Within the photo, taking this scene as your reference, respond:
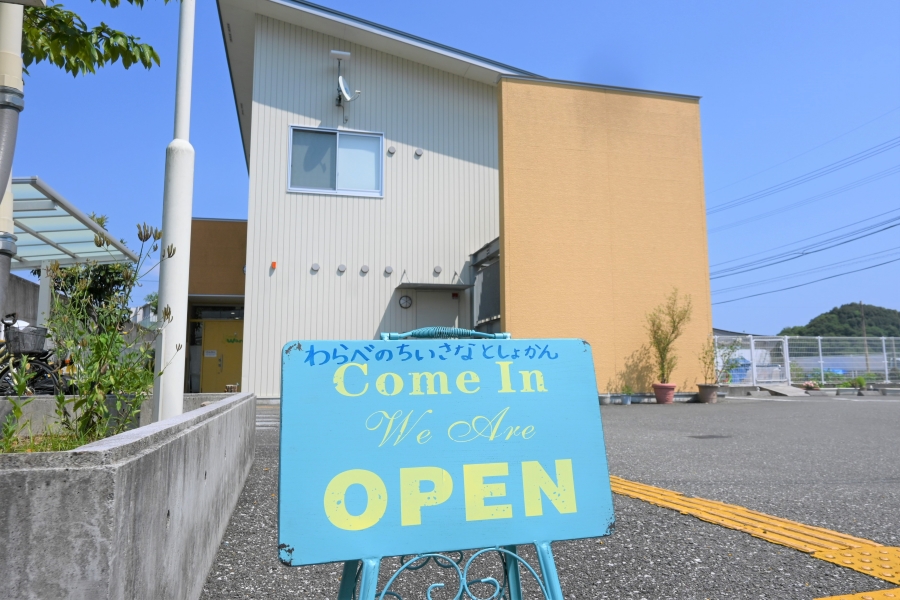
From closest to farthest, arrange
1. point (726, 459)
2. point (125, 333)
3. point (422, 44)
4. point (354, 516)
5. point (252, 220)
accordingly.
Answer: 1. point (354, 516)
2. point (125, 333)
3. point (726, 459)
4. point (252, 220)
5. point (422, 44)

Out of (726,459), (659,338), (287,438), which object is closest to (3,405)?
(287,438)

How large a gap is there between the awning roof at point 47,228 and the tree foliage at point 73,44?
8.45ft

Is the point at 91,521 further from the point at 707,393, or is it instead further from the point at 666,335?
the point at 707,393

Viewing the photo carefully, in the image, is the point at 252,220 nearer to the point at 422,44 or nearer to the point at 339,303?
the point at 339,303

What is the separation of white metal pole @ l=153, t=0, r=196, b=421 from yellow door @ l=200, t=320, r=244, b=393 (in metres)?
14.4

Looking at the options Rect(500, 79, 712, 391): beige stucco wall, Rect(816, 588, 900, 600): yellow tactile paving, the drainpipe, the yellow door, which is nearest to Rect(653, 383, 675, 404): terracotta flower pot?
Rect(500, 79, 712, 391): beige stucco wall

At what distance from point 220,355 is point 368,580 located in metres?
17.4

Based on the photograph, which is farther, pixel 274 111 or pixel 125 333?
pixel 274 111

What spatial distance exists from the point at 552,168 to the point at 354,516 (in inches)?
503

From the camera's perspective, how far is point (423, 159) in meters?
14.5

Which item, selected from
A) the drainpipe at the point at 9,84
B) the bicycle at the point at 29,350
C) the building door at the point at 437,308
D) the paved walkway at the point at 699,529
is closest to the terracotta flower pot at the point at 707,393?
the building door at the point at 437,308

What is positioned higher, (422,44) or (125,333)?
(422,44)

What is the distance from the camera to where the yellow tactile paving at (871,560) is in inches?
120

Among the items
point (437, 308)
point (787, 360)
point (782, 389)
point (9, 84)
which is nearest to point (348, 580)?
point (9, 84)
